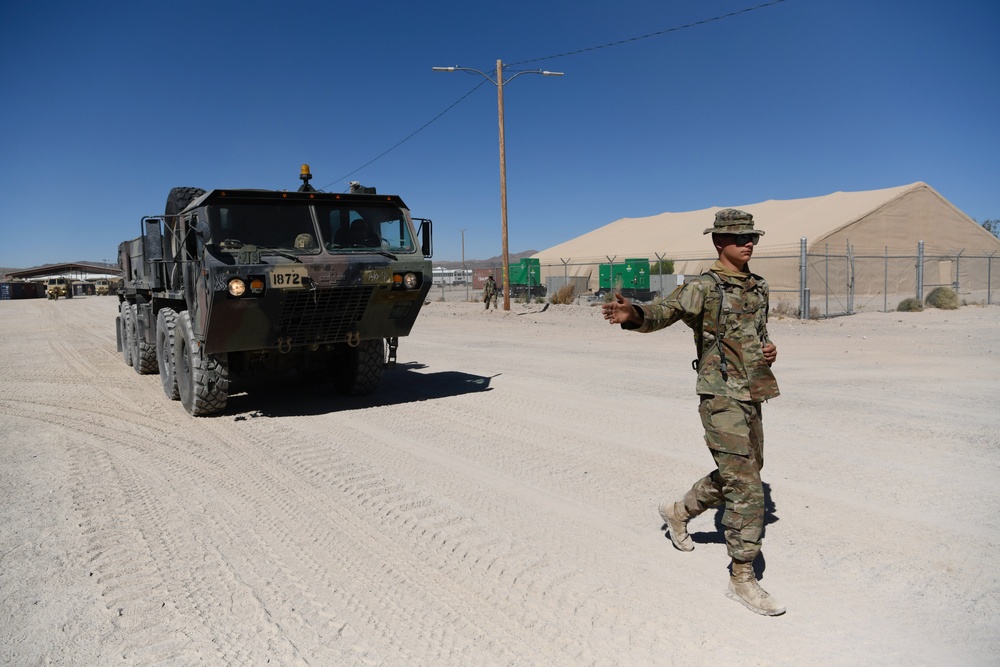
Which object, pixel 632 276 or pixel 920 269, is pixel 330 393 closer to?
pixel 920 269

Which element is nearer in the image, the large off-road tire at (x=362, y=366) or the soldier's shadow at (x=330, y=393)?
the soldier's shadow at (x=330, y=393)

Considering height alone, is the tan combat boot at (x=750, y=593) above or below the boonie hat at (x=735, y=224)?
below

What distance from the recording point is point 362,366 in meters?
8.97

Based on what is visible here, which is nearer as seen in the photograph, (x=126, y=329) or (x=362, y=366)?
(x=362, y=366)

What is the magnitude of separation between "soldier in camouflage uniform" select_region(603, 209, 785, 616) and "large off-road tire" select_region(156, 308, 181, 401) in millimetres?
7131

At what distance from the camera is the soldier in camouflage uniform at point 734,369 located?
3.45m

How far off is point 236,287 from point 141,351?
586cm

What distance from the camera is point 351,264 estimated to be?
7.71m

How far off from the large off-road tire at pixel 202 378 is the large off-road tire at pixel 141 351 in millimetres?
3770

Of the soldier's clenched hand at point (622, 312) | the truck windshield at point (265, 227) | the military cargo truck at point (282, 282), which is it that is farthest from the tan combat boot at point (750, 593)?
the truck windshield at point (265, 227)

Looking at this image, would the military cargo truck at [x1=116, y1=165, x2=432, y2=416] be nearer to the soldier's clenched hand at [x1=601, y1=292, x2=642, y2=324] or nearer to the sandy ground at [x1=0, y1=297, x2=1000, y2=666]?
the sandy ground at [x1=0, y1=297, x2=1000, y2=666]

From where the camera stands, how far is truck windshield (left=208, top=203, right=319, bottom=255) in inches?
297

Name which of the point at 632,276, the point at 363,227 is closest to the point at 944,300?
Result: the point at 632,276

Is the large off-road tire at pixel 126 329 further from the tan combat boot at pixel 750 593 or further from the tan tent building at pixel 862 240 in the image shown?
the tan tent building at pixel 862 240
